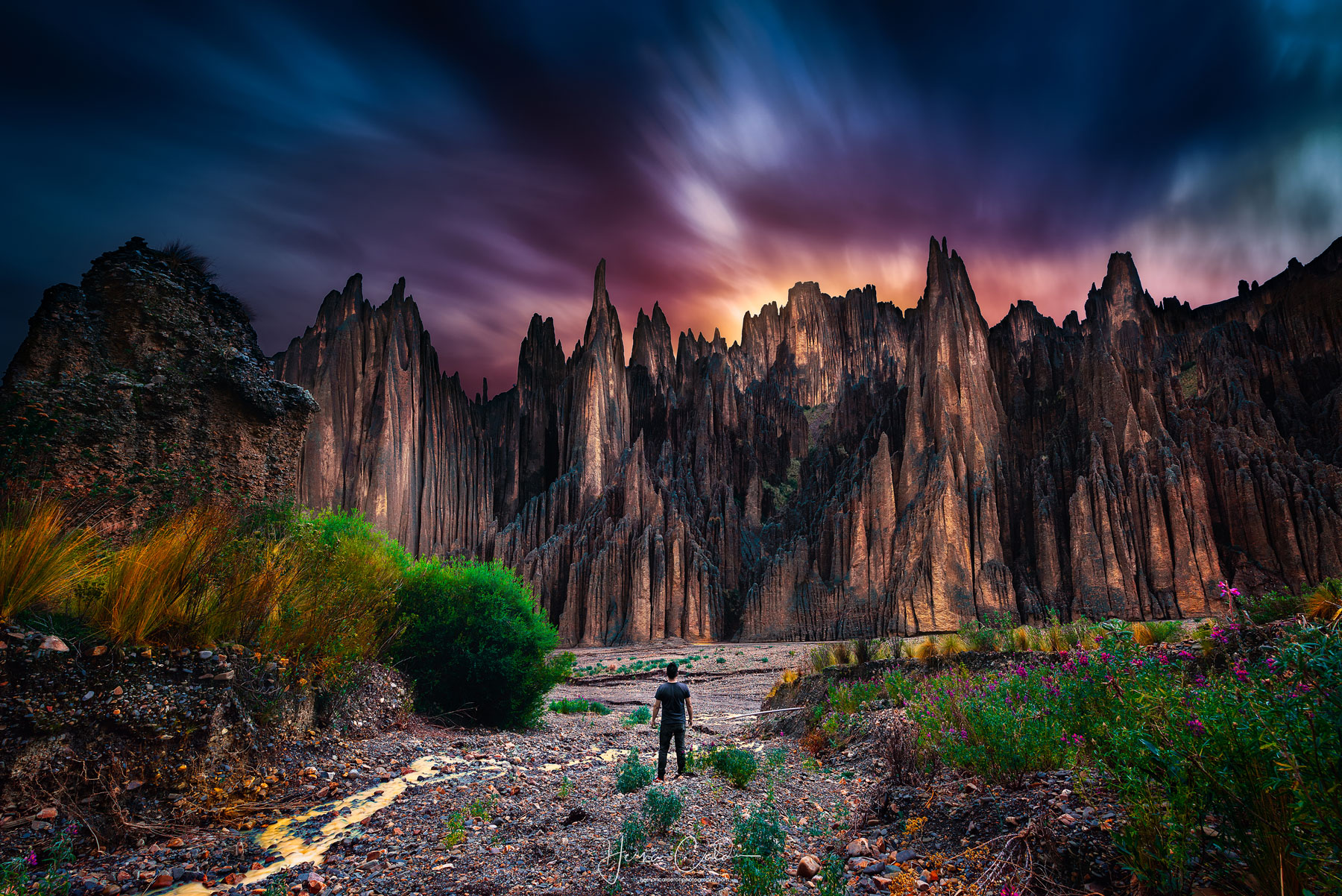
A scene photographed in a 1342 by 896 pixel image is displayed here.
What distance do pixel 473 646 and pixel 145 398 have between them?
7.62 m

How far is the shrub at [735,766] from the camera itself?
28.6ft

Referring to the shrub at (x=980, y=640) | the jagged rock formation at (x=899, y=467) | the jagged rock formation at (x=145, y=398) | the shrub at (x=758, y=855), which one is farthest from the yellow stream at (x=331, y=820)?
the jagged rock formation at (x=899, y=467)

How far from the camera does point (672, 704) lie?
31.1 feet

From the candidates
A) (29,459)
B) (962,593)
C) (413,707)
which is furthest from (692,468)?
(29,459)

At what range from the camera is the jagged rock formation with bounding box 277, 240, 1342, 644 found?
138ft

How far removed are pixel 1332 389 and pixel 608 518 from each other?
5849 centimetres

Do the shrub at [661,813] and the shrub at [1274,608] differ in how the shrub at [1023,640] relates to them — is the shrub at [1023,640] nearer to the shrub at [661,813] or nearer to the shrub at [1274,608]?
the shrub at [1274,608]

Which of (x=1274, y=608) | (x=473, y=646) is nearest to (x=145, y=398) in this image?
(x=473, y=646)

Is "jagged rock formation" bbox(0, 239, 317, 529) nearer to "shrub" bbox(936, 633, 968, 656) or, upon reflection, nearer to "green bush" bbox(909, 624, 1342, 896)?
"green bush" bbox(909, 624, 1342, 896)

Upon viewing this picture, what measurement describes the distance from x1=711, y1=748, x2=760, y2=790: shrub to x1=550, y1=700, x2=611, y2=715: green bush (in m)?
11.0

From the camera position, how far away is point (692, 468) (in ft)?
231

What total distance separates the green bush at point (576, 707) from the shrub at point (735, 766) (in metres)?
11.0

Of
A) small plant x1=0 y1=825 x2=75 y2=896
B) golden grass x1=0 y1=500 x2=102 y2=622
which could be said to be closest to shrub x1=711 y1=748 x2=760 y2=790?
small plant x1=0 y1=825 x2=75 y2=896

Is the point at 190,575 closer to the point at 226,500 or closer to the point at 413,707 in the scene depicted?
the point at 226,500
